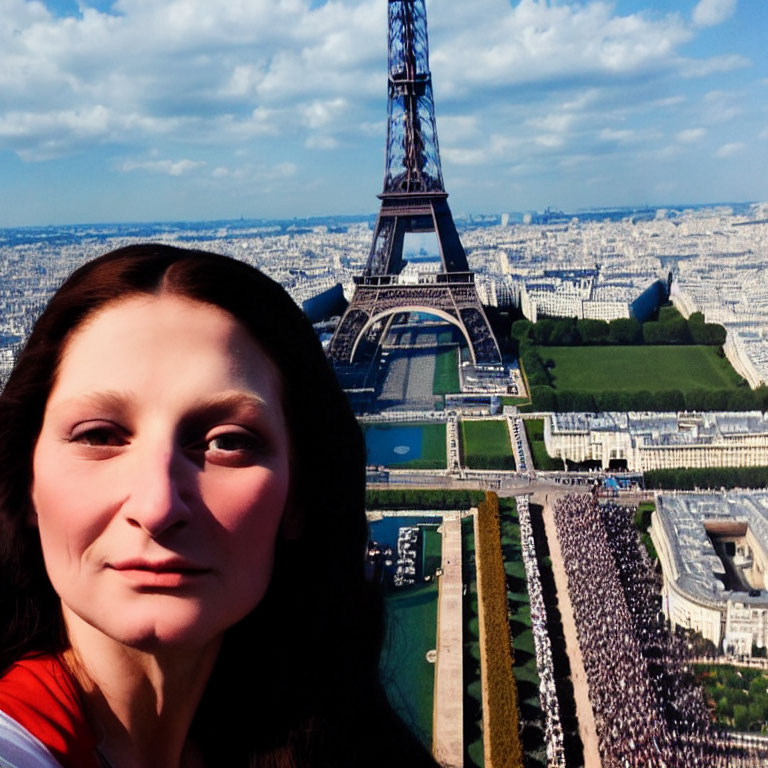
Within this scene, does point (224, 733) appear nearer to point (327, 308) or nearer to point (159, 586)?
point (159, 586)

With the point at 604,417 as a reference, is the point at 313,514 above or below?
above

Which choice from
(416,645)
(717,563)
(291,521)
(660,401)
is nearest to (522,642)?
(416,645)

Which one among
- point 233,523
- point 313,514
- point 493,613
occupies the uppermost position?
point 233,523

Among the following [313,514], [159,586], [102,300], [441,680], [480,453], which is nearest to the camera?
[159,586]

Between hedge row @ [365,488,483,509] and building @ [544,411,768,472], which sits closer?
hedge row @ [365,488,483,509]

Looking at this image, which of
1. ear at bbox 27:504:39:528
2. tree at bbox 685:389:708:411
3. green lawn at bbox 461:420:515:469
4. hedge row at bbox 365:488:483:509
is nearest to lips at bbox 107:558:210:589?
ear at bbox 27:504:39:528

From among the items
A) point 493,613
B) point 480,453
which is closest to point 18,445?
point 493,613

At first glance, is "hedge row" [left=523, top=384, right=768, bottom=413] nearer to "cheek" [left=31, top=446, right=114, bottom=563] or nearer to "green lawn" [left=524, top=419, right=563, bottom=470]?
"green lawn" [left=524, top=419, right=563, bottom=470]
